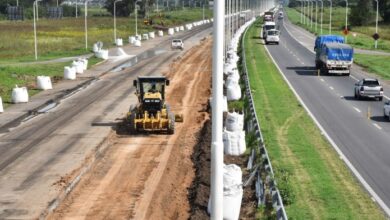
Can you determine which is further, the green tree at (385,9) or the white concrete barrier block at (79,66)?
the green tree at (385,9)

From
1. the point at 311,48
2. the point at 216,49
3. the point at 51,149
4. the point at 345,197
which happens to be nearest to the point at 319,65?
the point at 311,48

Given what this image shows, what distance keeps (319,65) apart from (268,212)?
50838 mm

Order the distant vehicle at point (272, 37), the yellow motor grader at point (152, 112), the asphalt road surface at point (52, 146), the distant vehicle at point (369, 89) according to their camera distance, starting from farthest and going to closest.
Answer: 1. the distant vehicle at point (272, 37)
2. the distant vehicle at point (369, 89)
3. the yellow motor grader at point (152, 112)
4. the asphalt road surface at point (52, 146)

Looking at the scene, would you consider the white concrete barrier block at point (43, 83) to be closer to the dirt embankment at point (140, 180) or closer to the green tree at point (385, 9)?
the dirt embankment at point (140, 180)

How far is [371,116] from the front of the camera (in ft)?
127

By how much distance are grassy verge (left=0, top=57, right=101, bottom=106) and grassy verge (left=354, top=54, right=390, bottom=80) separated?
31158 millimetres

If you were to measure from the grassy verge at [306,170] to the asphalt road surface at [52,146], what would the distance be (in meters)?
7.41

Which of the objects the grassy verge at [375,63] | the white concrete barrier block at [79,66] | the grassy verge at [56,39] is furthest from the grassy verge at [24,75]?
the grassy verge at [375,63]

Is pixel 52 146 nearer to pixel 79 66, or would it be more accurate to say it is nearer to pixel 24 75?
pixel 24 75

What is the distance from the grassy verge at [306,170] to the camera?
19031 mm

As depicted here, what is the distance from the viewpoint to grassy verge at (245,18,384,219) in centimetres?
1903

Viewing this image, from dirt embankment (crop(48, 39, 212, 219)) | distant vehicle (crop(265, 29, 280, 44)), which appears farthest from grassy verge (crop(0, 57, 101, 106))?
distant vehicle (crop(265, 29, 280, 44))

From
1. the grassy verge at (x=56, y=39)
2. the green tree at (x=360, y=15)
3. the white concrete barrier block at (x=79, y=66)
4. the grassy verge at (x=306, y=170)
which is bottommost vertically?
the grassy verge at (x=306, y=170)

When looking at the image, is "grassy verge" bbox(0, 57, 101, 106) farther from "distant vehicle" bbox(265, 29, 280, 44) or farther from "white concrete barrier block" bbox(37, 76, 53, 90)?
"distant vehicle" bbox(265, 29, 280, 44)
